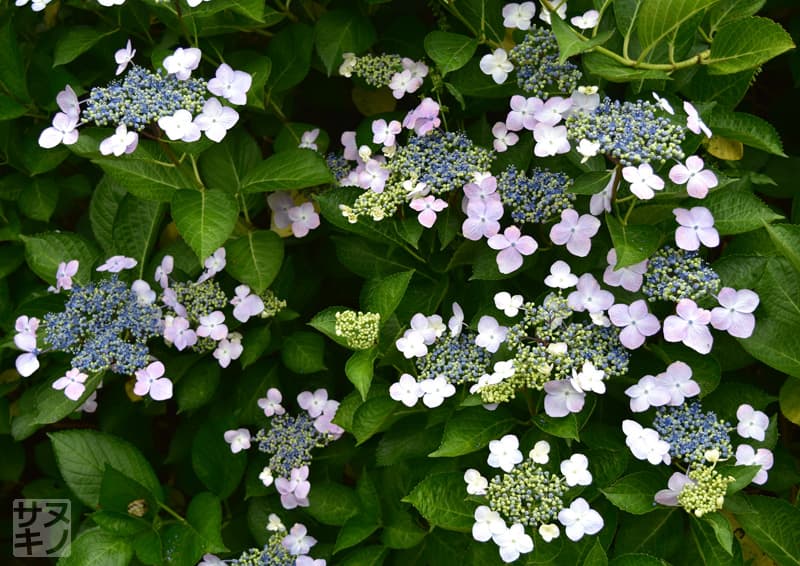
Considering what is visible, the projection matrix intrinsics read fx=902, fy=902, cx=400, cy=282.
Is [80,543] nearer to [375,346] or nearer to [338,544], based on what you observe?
[338,544]

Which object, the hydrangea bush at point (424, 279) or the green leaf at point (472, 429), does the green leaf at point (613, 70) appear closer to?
the hydrangea bush at point (424, 279)

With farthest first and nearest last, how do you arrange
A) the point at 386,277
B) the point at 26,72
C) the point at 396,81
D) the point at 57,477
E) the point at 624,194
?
the point at 57,477 → the point at 26,72 → the point at 396,81 → the point at 386,277 → the point at 624,194

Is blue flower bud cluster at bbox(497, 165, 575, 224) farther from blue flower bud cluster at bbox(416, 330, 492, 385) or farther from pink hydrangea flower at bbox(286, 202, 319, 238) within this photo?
pink hydrangea flower at bbox(286, 202, 319, 238)

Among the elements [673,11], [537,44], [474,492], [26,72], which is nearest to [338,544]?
[474,492]

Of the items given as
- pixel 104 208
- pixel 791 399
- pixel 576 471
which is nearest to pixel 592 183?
pixel 576 471

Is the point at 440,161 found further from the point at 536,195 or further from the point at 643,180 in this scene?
the point at 643,180

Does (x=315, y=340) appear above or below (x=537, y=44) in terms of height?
below

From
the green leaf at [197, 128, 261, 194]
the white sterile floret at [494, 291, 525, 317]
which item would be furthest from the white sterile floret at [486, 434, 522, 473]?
the green leaf at [197, 128, 261, 194]
